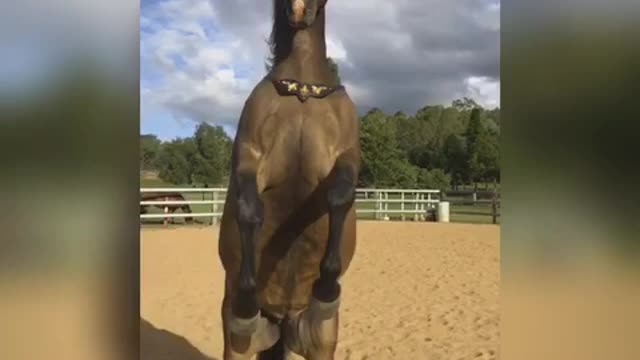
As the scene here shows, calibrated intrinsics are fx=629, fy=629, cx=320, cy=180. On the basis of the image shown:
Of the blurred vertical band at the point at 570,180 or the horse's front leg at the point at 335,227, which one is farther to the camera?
the horse's front leg at the point at 335,227

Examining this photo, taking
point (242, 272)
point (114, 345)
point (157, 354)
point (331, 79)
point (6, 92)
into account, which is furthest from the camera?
point (157, 354)

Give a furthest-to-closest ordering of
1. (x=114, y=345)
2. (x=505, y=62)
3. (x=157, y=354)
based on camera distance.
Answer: (x=157, y=354) → (x=114, y=345) → (x=505, y=62)

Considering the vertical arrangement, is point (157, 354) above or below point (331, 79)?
below

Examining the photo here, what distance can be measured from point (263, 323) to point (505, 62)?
3.85 feet

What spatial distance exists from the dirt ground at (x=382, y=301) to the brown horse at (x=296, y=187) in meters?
1.80

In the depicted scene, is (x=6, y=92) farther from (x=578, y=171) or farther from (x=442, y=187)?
(x=442, y=187)

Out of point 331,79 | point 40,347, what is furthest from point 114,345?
point 331,79

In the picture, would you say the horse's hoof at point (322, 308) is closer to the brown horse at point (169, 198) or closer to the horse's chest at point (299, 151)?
the horse's chest at point (299, 151)

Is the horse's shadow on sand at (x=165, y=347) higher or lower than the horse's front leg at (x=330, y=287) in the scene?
lower

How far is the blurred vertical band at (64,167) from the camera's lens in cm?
104

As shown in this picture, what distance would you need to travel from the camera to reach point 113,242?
1.19 meters

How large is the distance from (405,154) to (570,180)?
55.6ft

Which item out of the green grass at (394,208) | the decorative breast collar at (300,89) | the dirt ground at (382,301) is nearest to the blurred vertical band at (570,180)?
the decorative breast collar at (300,89)

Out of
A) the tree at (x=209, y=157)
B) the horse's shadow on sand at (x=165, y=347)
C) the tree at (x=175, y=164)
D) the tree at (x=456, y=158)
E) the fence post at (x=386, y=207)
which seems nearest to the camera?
the horse's shadow on sand at (x=165, y=347)
